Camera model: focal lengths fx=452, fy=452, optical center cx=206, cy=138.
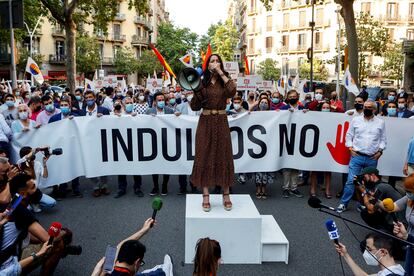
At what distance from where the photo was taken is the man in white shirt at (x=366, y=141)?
23.1 feet

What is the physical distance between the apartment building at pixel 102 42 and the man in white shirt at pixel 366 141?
4504cm

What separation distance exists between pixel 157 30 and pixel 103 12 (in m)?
64.1

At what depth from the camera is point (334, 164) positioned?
8.27 metres

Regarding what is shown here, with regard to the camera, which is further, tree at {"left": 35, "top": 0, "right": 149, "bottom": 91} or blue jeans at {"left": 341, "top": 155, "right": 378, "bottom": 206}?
tree at {"left": 35, "top": 0, "right": 149, "bottom": 91}

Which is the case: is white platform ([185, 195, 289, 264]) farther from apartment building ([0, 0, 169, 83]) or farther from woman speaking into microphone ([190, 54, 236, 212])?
apartment building ([0, 0, 169, 83])

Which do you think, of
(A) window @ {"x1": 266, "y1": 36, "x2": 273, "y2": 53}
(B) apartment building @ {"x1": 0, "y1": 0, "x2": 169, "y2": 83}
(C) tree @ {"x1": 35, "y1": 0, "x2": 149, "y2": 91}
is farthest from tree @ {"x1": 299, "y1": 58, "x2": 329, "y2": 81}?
(C) tree @ {"x1": 35, "y1": 0, "x2": 149, "y2": 91}

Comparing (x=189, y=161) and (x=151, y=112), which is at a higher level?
(x=151, y=112)

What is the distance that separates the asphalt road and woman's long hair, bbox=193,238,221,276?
1.75m

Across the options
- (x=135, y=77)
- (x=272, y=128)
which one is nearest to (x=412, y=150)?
(x=272, y=128)

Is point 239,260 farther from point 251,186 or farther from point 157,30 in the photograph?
point 157,30

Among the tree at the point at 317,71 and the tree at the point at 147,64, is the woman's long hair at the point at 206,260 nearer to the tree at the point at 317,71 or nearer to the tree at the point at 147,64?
the tree at the point at 317,71

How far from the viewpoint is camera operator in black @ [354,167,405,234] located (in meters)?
5.16

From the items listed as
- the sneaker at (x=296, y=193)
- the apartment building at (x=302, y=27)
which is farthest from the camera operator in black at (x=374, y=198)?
the apartment building at (x=302, y=27)

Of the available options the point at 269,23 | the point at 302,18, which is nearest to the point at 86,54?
the point at 269,23
